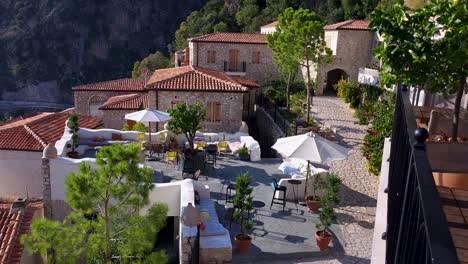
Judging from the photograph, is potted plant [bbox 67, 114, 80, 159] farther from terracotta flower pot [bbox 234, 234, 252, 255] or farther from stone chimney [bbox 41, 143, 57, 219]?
terracotta flower pot [bbox 234, 234, 252, 255]

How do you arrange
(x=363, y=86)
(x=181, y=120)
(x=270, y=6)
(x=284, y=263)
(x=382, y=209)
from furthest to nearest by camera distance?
(x=270, y=6) < (x=363, y=86) < (x=181, y=120) < (x=284, y=263) < (x=382, y=209)

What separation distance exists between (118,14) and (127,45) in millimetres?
6148

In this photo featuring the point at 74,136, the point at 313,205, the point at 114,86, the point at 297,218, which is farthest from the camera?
the point at 114,86

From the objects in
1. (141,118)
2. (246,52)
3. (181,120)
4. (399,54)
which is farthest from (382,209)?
(246,52)

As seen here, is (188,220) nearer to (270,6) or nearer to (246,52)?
(246,52)

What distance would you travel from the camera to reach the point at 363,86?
27.8 meters

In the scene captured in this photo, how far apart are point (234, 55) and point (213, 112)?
12.8m

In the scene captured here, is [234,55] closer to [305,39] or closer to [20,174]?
[305,39]

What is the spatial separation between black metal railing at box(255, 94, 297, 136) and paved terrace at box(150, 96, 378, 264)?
3.04 meters

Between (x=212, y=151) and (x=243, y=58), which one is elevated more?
(x=243, y=58)

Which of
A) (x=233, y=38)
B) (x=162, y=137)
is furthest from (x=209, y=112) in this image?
(x=233, y=38)

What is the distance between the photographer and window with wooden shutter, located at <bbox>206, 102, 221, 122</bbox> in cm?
2264

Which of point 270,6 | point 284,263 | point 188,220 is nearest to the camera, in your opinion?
point 188,220

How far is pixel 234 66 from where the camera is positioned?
34469mm
